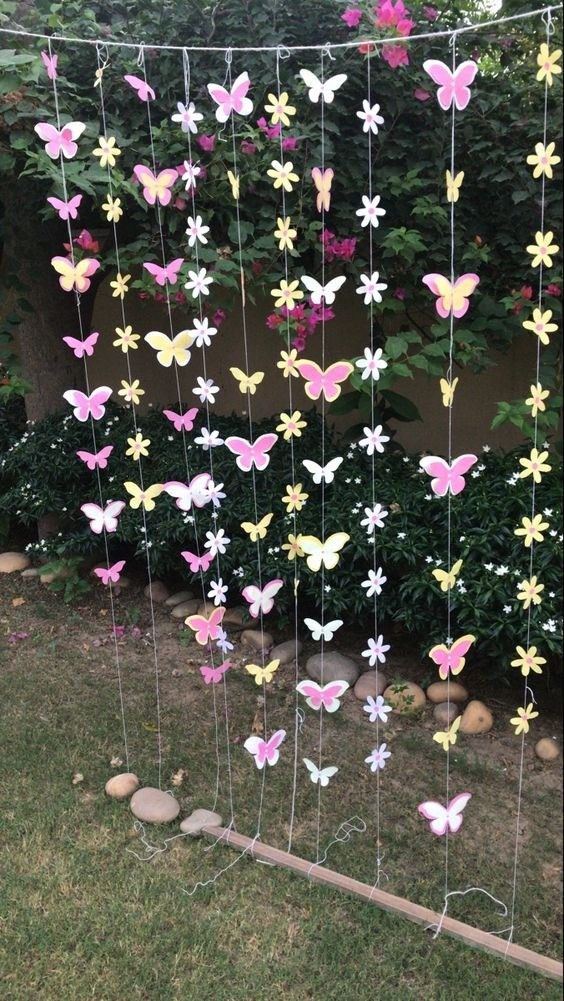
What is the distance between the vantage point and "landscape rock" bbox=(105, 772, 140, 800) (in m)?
2.80

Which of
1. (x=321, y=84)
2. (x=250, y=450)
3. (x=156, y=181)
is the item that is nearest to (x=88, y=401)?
(x=250, y=450)

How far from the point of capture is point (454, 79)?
5.87ft

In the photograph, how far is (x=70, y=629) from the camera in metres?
4.09

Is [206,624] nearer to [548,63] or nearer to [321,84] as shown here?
[321,84]

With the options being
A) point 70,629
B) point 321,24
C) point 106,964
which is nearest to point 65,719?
point 70,629

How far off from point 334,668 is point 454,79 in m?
2.43

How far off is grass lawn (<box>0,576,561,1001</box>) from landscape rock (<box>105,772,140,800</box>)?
4 cm

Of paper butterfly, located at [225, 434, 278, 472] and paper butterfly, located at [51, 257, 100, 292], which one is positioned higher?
paper butterfly, located at [51, 257, 100, 292]

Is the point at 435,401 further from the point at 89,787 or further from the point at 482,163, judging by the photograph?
the point at 89,787

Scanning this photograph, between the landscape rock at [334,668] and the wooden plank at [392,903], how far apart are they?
3.43 ft

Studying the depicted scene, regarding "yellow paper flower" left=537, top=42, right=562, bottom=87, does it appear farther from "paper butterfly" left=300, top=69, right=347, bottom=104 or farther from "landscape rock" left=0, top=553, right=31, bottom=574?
"landscape rock" left=0, top=553, right=31, bottom=574

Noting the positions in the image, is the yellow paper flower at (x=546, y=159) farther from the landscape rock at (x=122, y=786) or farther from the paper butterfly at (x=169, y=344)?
the landscape rock at (x=122, y=786)

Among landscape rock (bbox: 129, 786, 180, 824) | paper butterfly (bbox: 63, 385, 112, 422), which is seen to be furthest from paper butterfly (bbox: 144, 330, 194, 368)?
landscape rock (bbox: 129, 786, 180, 824)

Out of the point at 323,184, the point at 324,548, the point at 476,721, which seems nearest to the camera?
the point at 323,184
